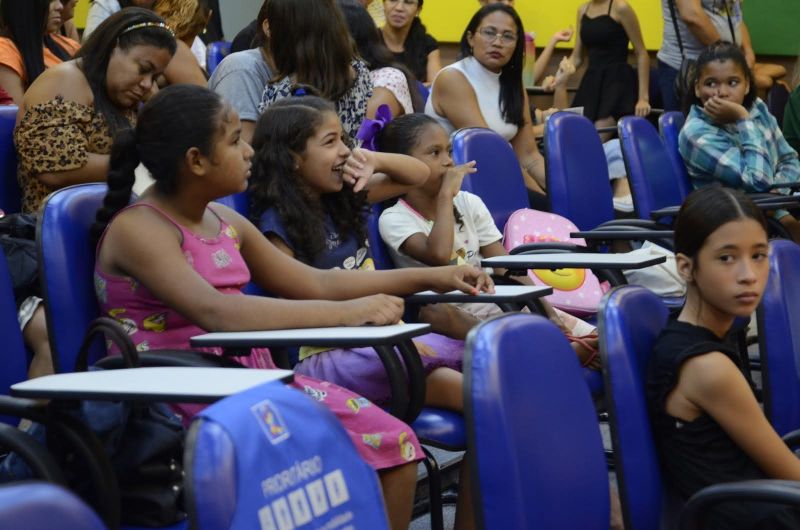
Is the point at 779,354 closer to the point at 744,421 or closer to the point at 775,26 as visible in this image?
the point at 744,421

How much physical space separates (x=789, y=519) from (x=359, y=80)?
6.78 feet

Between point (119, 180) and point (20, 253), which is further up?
point (119, 180)

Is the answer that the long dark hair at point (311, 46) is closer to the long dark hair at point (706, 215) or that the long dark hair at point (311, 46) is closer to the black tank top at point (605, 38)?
the long dark hair at point (706, 215)

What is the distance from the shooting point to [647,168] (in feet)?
14.4

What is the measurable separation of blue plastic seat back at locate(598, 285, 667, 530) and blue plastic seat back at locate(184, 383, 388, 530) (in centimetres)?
67

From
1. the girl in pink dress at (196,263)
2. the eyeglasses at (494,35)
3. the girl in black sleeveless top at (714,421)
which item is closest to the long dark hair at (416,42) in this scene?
the eyeglasses at (494,35)

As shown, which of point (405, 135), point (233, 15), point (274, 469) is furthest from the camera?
point (233, 15)

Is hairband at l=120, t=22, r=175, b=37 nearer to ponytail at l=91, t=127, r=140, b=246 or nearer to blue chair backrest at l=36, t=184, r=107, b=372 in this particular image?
ponytail at l=91, t=127, r=140, b=246

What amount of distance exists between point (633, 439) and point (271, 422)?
87 cm

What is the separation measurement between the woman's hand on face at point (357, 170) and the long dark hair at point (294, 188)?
6cm

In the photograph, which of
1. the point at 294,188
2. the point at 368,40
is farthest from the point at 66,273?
the point at 368,40

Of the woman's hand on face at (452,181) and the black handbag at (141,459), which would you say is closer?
the black handbag at (141,459)

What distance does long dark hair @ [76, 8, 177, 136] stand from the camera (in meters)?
2.95

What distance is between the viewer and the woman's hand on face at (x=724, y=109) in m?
4.57
